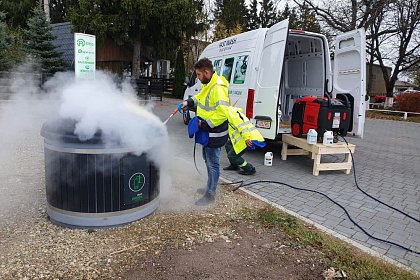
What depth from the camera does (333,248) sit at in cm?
311

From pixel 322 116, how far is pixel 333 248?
122 inches

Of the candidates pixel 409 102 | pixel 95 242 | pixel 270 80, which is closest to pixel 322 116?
pixel 270 80

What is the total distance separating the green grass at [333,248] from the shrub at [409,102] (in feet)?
57.5

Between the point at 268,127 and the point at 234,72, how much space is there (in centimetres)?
180

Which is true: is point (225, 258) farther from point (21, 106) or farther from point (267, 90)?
point (21, 106)

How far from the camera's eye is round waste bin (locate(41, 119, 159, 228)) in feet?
10.4

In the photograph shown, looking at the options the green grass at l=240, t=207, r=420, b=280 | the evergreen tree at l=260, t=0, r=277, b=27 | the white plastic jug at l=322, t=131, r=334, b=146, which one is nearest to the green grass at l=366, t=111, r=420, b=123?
the white plastic jug at l=322, t=131, r=334, b=146

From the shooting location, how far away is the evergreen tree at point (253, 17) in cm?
4012

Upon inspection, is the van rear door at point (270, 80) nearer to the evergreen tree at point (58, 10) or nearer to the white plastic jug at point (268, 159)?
the white plastic jug at point (268, 159)

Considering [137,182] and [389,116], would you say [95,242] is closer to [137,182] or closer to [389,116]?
[137,182]

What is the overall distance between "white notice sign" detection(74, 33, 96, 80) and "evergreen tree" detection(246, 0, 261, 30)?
36197 millimetres

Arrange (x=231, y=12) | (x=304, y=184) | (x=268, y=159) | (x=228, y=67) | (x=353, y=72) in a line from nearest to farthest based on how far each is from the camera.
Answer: (x=304, y=184), (x=268, y=159), (x=353, y=72), (x=228, y=67), (x=231, y=12)

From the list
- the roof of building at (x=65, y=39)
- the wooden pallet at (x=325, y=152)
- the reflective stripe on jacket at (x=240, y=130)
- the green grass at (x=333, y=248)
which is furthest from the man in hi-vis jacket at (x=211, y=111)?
the roof of building at (x=65, y=39)

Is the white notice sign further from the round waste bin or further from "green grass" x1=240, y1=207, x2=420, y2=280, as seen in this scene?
"green grass" x1=240, y1=207, x2=420, y2=280
